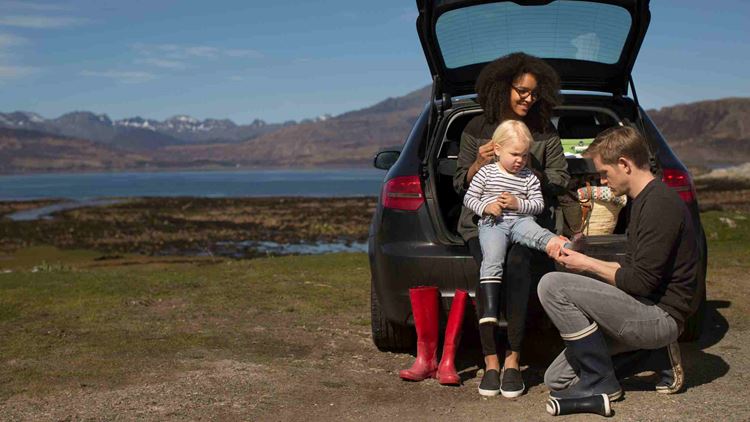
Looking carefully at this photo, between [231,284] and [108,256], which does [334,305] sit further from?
[108,256]

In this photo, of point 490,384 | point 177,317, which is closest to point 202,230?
point 177,317

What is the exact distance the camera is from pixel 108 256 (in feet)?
84.8

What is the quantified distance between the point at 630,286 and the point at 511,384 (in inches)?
36.7

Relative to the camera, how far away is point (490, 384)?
5020 mm

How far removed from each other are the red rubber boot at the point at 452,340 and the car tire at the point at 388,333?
758mm

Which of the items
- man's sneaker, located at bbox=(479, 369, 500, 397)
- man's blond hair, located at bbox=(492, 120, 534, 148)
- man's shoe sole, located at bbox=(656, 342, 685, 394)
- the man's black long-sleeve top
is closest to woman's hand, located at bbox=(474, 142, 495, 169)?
man's blond hair, located at bbox=(492, 120, 534, 148)

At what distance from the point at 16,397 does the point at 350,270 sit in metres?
6.85

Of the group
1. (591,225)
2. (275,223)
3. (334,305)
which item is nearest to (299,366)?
(591,225)

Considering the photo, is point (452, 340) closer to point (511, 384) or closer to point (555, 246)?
point (511, 384)

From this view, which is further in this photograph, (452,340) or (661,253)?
(452,340)

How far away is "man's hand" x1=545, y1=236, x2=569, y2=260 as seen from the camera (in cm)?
475

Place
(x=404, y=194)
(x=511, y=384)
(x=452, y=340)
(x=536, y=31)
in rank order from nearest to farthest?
(x=511, y=384) < (x=452, y=340) < (x=404, y=194) < (x=536, y=31)

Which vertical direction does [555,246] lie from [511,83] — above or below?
below

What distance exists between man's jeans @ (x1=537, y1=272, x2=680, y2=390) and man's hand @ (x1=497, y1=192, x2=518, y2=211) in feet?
1.78
